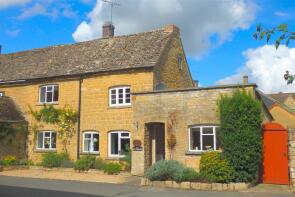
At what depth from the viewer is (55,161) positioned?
24422 millimetres

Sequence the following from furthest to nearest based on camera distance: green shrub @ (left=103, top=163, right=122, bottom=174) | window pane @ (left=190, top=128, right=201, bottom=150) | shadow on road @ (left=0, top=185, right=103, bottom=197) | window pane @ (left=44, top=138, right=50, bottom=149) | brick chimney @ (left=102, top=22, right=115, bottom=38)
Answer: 1. brick chimney @ (left=102, top=22, right=115, bottom=38)
2. window pane @ (left=44, top=138, right=50, bottom=149)
3. green shrub @ (left=103, top=163, right=122, bottom=174)
4. window pane @ (left=190, top=128, right=201, bottom=150)
5. shadow on road @ (left=0, top=185, right=103, bottom=197)

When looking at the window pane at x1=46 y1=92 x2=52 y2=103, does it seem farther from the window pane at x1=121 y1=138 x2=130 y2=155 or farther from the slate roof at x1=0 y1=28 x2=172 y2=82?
the window pane at x1=121 y1=138 x2=130 y2=155

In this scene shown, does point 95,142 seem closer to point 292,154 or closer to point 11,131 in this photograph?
point 11,131

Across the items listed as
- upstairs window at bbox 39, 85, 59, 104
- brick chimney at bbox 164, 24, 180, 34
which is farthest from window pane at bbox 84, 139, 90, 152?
brick chimney at bbox 164, 24, 180, 34

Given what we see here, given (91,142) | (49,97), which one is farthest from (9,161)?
(91,142)

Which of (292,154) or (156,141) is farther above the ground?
(156,141)

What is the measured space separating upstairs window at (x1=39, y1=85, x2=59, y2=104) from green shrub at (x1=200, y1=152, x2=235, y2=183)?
14.5m

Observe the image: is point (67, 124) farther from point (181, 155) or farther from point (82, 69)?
point (181, 155)

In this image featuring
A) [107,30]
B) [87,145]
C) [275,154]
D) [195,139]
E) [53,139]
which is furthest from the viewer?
[107,30]

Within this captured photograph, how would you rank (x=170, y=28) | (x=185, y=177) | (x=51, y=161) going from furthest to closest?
(x=170, y=28) → (x=51, y=161) → (x=185, y=177)

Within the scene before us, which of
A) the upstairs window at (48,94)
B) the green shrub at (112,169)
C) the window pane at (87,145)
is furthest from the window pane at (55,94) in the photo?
the green shrub at (112,169)

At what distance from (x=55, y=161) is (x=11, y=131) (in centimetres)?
535

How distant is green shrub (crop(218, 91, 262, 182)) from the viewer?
1628 centimetres

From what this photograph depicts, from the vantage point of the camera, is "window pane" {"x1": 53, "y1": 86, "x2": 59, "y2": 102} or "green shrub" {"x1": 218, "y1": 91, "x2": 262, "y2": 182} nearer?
"green shrub" {"x1": 218, "y1": 91, "x2": 262, "y2": 182}
